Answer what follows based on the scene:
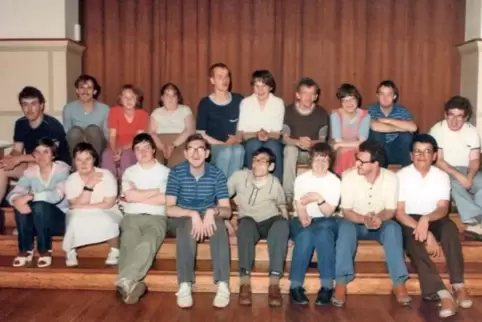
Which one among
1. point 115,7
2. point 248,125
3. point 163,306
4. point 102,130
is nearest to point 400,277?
point 163,306

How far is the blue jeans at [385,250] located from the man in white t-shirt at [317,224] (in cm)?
5

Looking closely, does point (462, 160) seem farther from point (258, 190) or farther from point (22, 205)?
point (22, 205)

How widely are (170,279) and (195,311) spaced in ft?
1.43

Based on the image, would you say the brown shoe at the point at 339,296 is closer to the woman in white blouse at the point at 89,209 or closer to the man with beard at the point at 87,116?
the woman in white blouse at the point at 89,209

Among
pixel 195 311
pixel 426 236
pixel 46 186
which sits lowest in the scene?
pixel 195 311

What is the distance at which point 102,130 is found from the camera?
535cm

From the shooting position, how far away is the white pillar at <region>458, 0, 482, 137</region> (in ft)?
18.5

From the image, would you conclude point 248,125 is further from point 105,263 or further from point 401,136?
point 105,263

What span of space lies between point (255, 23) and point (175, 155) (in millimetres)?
1869

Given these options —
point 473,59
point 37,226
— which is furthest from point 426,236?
point 37,226

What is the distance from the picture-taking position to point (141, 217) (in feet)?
13.9

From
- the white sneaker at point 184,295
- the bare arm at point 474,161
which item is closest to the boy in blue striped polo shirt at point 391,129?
the bare arm at point 474,161

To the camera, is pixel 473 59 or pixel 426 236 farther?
pixel 473 59

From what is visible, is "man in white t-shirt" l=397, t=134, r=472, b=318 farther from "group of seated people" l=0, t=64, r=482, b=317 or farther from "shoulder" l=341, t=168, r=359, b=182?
"shoulder" l=341, t=168, r=359, b=182
